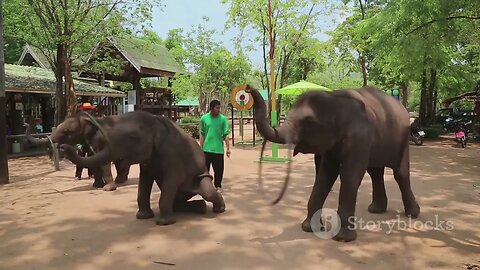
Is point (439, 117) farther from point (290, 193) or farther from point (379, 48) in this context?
point (290, 193)

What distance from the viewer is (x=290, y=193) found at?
7.95 meters

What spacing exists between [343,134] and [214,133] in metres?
2.79

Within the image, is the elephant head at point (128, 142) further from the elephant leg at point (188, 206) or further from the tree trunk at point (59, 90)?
the tree trunk at point (59, 90)

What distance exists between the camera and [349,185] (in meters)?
5.14

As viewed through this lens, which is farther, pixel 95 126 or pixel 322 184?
pixel 95 126

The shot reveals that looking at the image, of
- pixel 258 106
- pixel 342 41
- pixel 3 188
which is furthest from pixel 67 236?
pixel 342 41

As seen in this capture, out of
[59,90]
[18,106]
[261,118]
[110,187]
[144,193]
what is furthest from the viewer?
[18,106]

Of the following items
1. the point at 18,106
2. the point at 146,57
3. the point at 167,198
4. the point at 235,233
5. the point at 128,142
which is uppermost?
the point at 146,57

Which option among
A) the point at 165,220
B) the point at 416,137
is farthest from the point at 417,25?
the point at 165,220

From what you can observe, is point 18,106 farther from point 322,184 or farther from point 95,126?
point 322,184

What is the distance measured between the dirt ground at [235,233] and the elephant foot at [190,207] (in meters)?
0.17

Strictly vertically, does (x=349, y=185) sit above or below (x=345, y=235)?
above

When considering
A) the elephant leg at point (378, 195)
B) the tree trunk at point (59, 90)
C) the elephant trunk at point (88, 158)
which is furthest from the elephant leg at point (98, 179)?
the tree trunk at point (59, 90)

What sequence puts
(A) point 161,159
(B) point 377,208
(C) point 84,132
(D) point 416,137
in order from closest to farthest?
1. (A) point 161,159
2. (C) point 84,132
3. (B) point 377,208
4. (D) point 416,137
